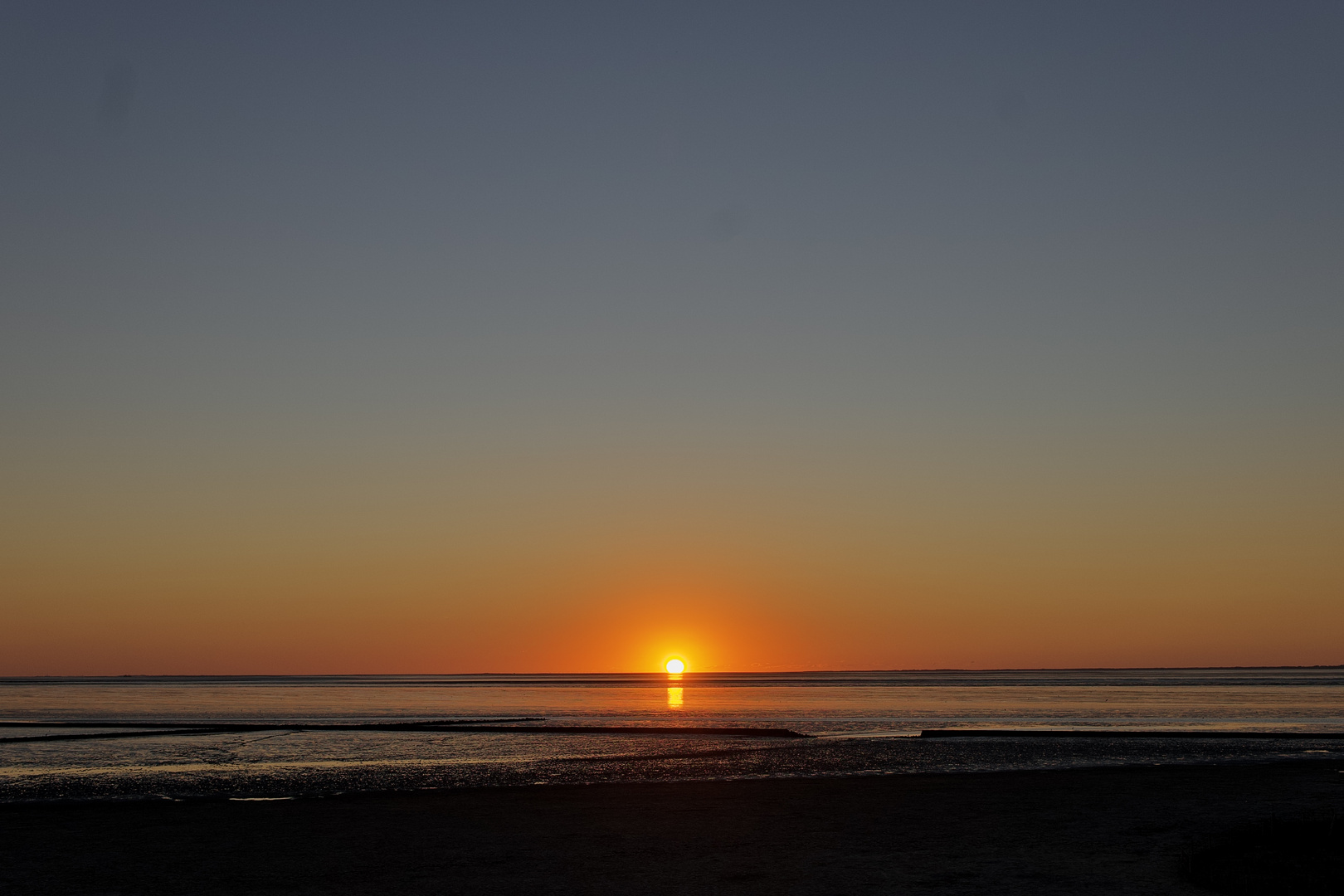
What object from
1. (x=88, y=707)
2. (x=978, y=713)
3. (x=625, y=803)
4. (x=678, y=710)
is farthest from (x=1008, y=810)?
(x=88, y=707)

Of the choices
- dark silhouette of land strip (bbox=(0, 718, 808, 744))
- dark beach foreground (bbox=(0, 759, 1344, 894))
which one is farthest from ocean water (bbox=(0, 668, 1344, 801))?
dark beach foreground (bbox=(0, 759, 1344, 894))

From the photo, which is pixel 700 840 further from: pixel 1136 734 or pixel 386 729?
pixel 386 729

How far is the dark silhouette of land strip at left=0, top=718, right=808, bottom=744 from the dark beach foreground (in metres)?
24.2

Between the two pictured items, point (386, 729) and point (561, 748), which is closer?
point (561, 748)

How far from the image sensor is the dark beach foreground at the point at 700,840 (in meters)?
14.6

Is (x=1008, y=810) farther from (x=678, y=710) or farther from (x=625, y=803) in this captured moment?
(x=678, y=710)

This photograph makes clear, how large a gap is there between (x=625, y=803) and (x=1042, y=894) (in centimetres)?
1113

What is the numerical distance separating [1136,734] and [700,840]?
33237 millimetres

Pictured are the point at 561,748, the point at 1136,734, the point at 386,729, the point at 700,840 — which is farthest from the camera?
the point at 386,729

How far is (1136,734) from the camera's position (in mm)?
45281

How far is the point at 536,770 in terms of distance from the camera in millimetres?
32406

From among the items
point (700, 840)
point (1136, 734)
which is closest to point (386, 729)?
point (1136, 734)

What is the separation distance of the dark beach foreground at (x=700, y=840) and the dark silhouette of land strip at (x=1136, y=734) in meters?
19.4

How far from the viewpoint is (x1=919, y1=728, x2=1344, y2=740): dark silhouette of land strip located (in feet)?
143
